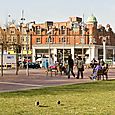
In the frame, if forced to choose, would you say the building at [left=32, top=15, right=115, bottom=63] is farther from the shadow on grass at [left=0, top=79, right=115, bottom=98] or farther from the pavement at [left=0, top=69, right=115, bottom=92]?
the shadow on grass at [left=0, top=79, right=115, bottom=98]

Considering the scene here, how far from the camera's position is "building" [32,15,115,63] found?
105375 mm

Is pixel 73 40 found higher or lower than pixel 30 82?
higher

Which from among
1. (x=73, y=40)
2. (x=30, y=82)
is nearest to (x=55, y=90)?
(x=30, y=82)

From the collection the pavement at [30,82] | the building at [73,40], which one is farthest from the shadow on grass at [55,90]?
the building at [73,40]

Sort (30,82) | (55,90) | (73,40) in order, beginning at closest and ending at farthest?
(55,90)
(30,82)
(73,40)

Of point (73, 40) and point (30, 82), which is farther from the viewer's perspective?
point (73, 40)

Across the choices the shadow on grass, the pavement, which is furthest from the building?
the shadow on grass

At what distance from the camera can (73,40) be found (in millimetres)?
110562

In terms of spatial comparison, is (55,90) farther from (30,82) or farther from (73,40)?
(73,40)

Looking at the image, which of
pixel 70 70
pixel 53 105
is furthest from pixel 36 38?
pixel 53 105

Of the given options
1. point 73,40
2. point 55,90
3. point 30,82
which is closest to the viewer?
point 55,90

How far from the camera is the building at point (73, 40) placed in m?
105

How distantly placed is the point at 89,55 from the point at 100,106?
91.7 metres

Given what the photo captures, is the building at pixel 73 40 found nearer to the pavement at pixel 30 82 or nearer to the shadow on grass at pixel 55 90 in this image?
the pavement at pixel 30 82
